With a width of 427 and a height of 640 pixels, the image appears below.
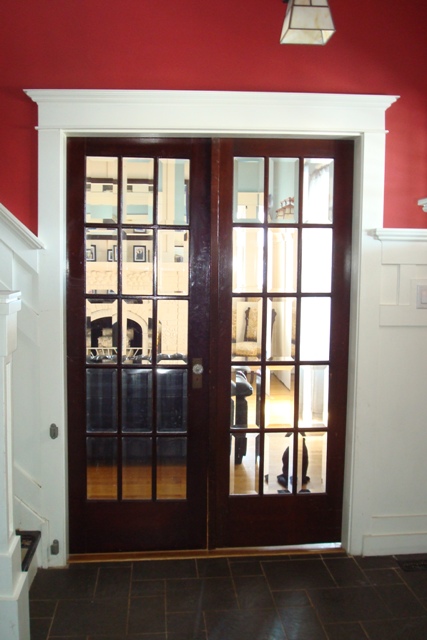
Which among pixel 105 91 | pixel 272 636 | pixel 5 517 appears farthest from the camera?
pixel 105 91

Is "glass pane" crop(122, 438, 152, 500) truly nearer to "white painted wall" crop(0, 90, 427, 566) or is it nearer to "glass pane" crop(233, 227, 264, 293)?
"white painted wall" crop(0, 90, 427, 566)

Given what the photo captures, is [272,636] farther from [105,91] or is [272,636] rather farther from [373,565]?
[105,91]

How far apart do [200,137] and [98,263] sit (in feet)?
2.93

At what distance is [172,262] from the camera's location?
3.20 metres

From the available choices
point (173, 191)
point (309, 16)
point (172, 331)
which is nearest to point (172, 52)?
point (173, 191)

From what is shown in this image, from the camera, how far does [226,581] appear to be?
300 centimetres

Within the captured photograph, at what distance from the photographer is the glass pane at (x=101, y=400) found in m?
3.23

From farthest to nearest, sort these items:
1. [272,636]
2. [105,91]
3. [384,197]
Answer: [384,197]
[105,91]
[272,636]

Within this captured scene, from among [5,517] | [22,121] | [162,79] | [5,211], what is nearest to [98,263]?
[5,211]

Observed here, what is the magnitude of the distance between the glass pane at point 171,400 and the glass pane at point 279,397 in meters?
0.48

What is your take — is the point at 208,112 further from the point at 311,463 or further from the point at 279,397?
the point at 311,463

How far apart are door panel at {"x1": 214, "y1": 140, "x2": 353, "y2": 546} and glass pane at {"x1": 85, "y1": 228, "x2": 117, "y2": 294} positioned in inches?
23.9

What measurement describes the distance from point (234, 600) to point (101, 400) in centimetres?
127

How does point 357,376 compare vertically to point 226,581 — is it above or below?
above
